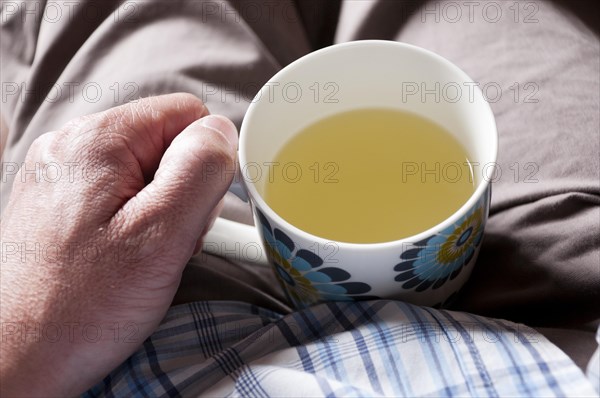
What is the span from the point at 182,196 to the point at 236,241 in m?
0.10

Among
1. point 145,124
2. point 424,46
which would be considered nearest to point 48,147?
point 145,124

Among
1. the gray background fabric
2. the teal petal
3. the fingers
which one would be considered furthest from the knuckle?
the teal petal

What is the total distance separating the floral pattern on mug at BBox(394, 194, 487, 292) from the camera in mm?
522

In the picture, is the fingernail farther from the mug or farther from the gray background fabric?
the gray background fabric

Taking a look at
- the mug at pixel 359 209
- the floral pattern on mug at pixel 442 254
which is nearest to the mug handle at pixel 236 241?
the mug at pixel 359 209

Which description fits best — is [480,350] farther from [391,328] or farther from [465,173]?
[465,173]

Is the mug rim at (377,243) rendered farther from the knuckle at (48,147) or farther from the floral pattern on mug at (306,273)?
the knuckle at (48,147)

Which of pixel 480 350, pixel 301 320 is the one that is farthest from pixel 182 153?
pixel 480 350

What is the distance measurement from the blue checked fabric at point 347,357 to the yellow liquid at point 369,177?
86mm

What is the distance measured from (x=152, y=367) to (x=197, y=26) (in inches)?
14.9

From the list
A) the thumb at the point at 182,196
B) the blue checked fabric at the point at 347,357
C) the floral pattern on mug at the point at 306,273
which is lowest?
the blue checked fabric at the point at 347,357

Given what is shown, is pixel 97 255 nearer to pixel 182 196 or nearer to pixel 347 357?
pixel 182 196

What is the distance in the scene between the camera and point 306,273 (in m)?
0.56

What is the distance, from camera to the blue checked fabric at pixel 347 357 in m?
0.52
